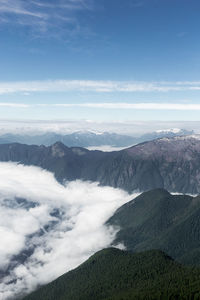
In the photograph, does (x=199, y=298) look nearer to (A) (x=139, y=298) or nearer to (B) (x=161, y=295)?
(B) (x=161, y=295)

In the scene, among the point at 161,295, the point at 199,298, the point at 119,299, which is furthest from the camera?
the point at 119,299

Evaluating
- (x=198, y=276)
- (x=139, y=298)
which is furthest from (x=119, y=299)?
(x=198, y=276)

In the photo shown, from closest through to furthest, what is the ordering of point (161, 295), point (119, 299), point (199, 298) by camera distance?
point (199, 298)
point (161, 295)
point (119, 299)

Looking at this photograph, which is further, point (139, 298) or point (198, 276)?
point (198, 276)

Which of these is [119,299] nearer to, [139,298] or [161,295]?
[139,298]

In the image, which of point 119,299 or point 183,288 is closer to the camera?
point 183,288

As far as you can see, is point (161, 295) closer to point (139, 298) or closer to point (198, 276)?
point (139, 298)

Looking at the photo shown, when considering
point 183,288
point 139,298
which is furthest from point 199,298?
point 139,298

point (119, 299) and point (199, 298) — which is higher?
point (199, 298)

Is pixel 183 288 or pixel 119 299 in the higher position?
pixel 183 288
